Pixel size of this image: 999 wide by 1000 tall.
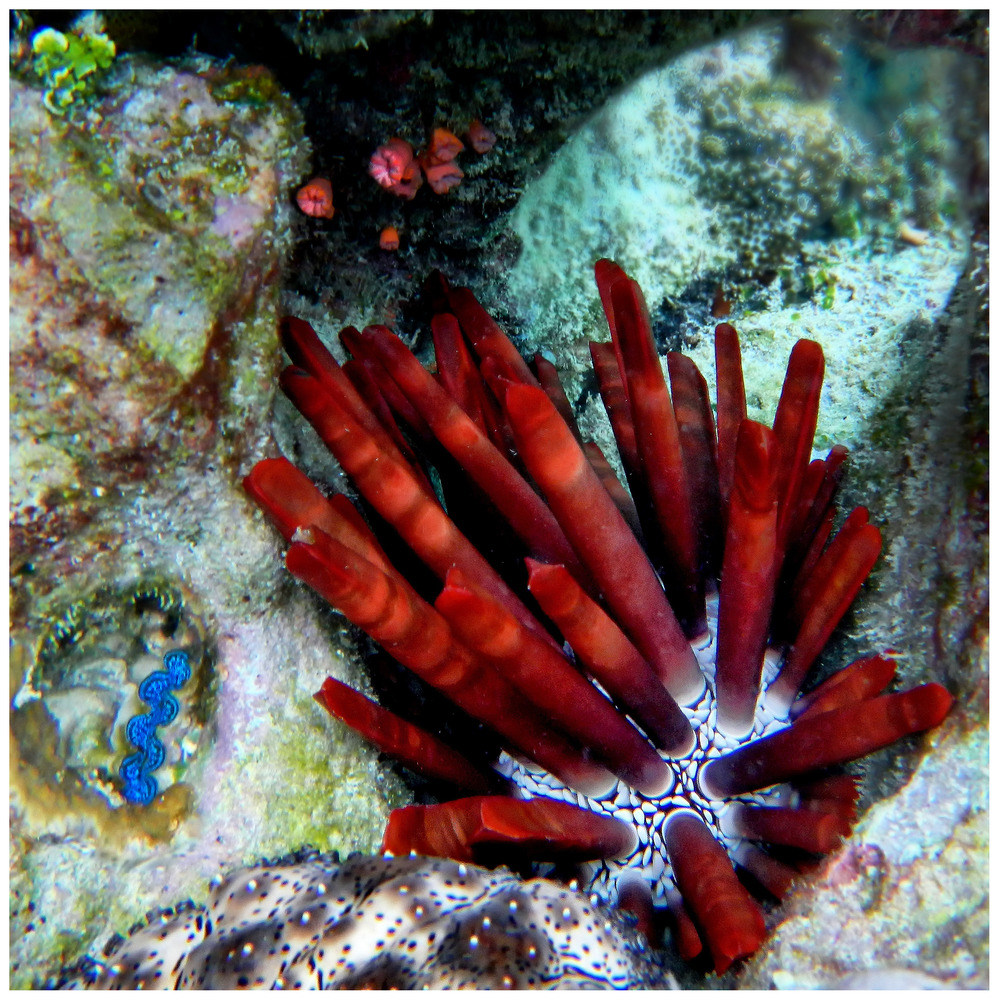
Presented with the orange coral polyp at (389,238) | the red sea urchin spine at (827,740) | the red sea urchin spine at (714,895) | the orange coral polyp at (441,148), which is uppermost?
the orange coral polyp at (441,148)

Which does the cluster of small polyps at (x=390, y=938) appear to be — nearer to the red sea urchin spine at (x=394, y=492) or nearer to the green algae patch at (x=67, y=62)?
the red sea urchin spine at (x=394, y=492)

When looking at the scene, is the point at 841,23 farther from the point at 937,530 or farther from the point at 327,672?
the point at 327,672

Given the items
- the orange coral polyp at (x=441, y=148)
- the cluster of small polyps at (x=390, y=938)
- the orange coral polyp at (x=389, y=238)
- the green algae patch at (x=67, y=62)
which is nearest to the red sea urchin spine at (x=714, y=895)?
the cluster of small polyps at (x=390, y=938)

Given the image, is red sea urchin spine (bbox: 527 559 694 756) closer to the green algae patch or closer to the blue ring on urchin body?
the blue ring on urchin body

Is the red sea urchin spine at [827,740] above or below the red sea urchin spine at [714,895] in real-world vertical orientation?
above

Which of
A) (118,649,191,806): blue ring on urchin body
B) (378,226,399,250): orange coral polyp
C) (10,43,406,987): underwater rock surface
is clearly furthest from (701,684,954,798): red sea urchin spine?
(378,226,399,250): orange coral polyp

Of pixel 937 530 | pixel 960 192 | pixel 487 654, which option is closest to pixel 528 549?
pixel 487 654
